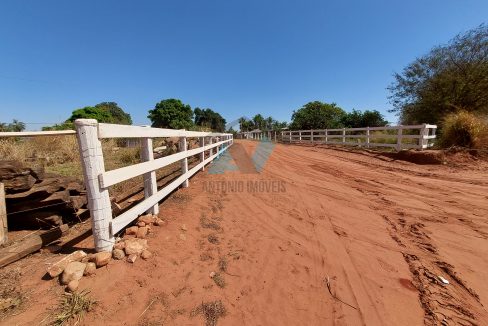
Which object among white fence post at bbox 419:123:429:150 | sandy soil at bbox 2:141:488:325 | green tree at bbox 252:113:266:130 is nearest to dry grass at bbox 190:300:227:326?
sandy soil at bbox 2:141:488:325

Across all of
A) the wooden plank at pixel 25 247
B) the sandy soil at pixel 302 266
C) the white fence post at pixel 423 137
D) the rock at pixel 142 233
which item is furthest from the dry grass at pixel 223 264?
the white fence post at pixel 423 137

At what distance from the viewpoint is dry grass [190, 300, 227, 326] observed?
6.61 feet

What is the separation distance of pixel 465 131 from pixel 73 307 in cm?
1292

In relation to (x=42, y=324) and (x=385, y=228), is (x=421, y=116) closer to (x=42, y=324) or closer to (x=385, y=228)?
(x=385, y=228)

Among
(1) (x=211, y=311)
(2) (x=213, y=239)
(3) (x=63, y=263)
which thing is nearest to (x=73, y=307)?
(3) (x=63, y=263)

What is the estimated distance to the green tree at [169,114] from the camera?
6838 centimetres

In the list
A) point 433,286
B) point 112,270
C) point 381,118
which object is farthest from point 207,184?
point 381,118

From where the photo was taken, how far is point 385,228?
371cm

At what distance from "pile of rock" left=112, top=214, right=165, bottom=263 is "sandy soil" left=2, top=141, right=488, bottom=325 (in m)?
0.10

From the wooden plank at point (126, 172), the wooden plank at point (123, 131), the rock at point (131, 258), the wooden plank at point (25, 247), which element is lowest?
the rock at point (131, 258)

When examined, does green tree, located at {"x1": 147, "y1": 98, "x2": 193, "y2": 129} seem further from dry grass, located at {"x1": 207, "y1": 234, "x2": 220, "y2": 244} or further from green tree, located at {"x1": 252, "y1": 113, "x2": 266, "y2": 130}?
dry grass, located at {"x1": 207, "y1": 234, "x2": 220, "y2": 244}

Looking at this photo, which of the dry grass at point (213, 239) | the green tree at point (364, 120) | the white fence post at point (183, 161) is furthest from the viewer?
the green tree at point (364, 120)

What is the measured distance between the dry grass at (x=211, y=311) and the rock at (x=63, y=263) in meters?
1.30

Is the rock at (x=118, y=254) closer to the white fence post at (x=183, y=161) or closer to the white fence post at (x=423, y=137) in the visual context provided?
the white fence post at (x=183, y=161)
